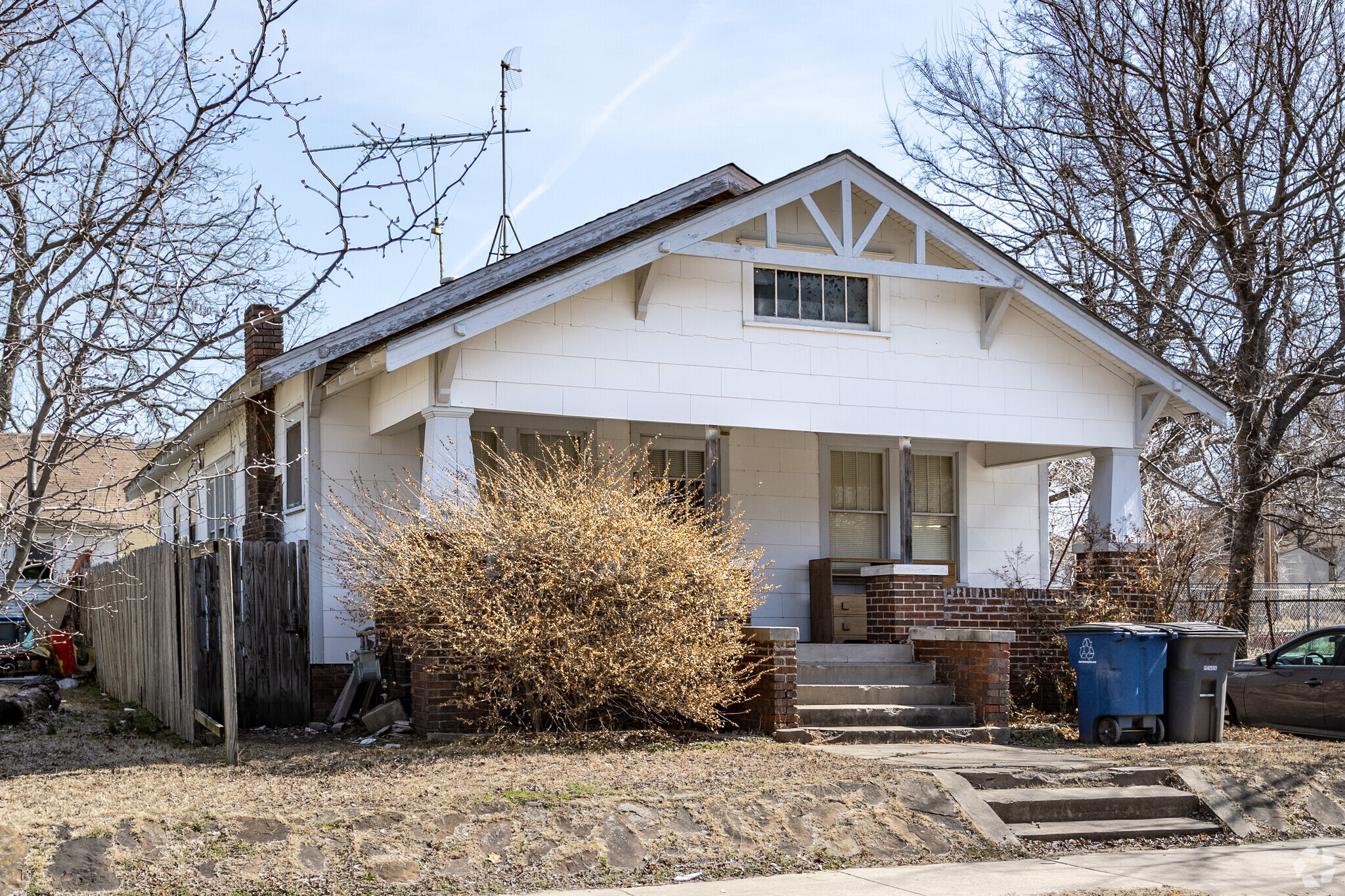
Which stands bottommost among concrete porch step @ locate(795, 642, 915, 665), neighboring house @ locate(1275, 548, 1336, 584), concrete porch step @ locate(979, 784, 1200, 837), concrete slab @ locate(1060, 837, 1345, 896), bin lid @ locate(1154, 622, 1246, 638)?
neighboring house @ locate(1275, 548, 1336, 584)

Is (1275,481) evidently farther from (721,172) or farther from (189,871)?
(189,871)

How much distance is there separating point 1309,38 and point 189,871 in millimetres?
16797

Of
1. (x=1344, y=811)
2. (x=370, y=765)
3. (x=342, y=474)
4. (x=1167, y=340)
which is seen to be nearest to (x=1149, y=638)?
(x=1344, y=811)

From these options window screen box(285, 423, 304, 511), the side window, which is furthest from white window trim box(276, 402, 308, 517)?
the side window

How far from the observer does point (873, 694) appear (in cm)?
1207

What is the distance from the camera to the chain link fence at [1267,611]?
14.5 m

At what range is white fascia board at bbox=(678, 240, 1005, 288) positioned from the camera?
1259 centimetres

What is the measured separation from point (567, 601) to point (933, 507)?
23.0ft

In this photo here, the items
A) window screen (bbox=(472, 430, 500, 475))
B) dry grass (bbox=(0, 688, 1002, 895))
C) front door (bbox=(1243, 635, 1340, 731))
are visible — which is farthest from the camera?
window screen (bbox=(472, 430, 500, 475))

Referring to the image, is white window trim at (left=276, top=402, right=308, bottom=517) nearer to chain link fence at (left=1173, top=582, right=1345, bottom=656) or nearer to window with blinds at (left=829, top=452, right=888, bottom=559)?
window with blinds at (left=829, top=452, right=888, bottom=559)

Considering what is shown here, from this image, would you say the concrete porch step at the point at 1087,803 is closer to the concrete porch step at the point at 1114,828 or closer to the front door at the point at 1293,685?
the concrete porch step at the point at 1114,828

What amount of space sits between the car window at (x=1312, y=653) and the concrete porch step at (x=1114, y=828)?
17.3ft

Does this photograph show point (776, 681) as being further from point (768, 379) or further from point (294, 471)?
point (294, 471)

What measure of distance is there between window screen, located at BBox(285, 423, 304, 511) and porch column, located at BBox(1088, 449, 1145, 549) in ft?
28.4
